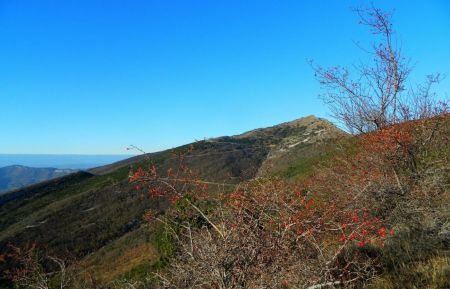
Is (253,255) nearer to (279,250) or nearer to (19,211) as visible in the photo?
(279,250)

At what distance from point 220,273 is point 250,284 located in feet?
1.08

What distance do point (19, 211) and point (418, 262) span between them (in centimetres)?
5443

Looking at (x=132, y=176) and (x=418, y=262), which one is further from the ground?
(x=132, y=176)

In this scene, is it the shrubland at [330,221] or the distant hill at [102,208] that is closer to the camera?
the shrubland at [330,221]

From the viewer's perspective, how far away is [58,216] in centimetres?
4606

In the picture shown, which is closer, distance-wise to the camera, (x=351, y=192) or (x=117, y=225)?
(x=351, y=192)

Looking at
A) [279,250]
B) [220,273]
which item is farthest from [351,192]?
[220,273]

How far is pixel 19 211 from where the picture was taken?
168 ft

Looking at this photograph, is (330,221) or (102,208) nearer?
(330,221)

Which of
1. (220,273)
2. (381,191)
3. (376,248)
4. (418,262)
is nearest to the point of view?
(220,273)

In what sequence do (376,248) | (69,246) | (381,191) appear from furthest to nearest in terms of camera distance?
(69,246), (381,191), (376,248)

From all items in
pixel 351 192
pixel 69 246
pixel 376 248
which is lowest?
pixel 69 246

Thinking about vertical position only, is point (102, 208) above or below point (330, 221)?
below

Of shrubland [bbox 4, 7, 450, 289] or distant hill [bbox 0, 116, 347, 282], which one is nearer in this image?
shrubland [bbox 4, 7, 450, 289]
